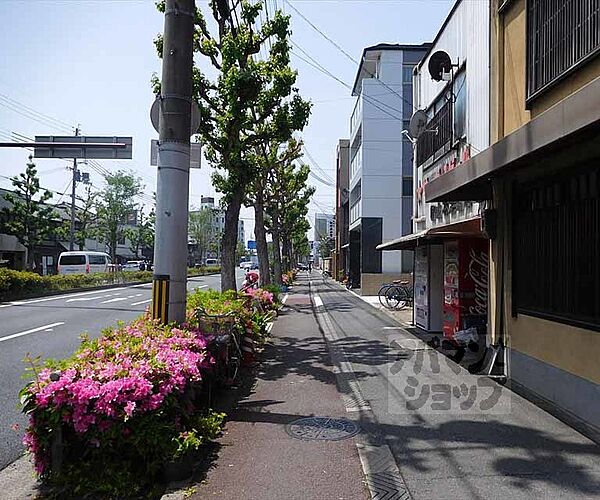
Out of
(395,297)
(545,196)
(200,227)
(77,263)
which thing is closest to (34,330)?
(545,196)

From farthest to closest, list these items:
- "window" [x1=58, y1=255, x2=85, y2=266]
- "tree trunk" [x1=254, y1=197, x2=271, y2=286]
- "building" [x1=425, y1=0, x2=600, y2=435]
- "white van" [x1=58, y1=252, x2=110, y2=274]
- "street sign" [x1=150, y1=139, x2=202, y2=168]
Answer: "window" [x1=58, y1=255, x2=85, y2=266] < "white van" [x1=58, y1=252, x2=110, y2=274] < "tree trunk" [x1=254, y1=197, x2=271, y2=286] < "street sign" [x1=150, y1=139, x2=202, y2=168] < "building" [x1=425, y1=0, x2=600, y2=435]

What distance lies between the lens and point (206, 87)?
12.8 meters

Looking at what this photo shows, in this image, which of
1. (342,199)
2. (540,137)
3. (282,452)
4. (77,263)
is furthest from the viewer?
(342,199)

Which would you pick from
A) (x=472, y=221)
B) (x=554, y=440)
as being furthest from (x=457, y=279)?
(x=554, y=440)

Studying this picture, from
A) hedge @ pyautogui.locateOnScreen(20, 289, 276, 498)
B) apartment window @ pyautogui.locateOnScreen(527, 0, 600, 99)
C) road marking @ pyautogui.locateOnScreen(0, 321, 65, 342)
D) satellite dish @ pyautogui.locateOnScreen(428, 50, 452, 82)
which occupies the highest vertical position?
satellite dish @ pyautogui.locateOnScreen(428, 50, 452, 82)

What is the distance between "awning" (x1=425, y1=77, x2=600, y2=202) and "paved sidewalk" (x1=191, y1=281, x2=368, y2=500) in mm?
3471

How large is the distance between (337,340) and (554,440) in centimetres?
783

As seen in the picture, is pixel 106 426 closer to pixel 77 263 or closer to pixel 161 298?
pixel 161 298

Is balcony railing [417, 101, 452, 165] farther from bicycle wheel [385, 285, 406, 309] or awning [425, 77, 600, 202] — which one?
bicycle wheel [385, 285, 406, 309]

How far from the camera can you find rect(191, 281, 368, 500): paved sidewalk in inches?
176

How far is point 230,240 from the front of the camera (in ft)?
42.7

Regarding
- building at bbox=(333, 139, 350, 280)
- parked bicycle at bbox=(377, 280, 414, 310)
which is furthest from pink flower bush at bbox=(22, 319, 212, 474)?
building at bbox=(333, 139, 350, 280)

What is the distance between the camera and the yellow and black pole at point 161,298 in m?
6.37

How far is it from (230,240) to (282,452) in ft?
26.6
